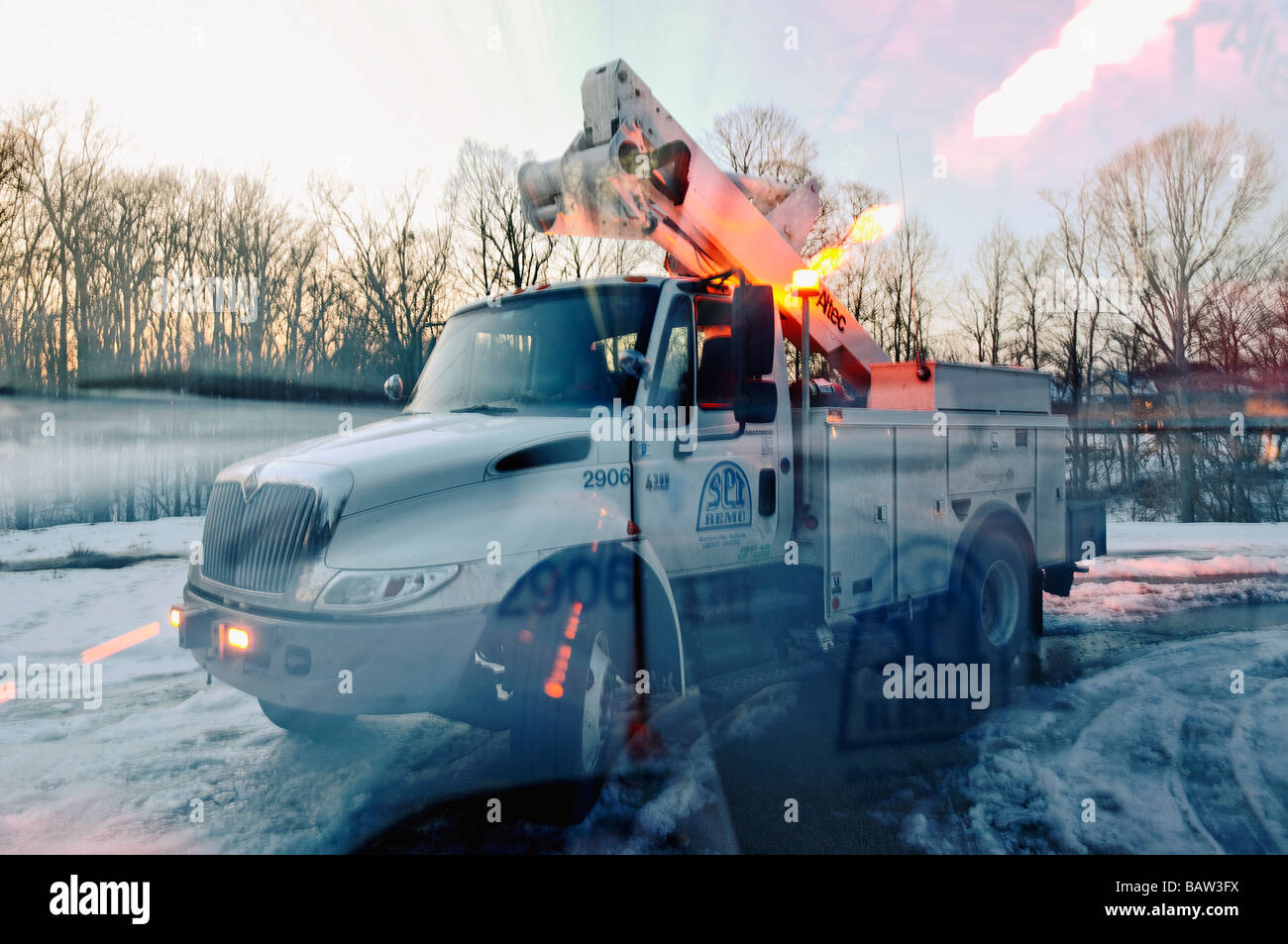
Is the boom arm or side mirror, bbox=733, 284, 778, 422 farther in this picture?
the boom arm

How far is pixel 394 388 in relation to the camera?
218 inches

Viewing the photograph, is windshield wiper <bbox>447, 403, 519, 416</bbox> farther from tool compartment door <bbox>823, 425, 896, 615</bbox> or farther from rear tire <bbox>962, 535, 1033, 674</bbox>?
rear tire <bbox>962, 535, 1033, 674</bbox>

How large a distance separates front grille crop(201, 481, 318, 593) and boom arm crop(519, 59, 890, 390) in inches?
112

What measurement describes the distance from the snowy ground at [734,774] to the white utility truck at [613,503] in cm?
49

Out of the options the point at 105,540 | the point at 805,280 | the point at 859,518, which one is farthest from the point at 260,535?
the point at 105,540

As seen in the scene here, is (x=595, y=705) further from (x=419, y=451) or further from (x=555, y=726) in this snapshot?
(x=419, y=451)

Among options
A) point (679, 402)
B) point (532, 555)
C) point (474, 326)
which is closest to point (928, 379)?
point (679, 402)

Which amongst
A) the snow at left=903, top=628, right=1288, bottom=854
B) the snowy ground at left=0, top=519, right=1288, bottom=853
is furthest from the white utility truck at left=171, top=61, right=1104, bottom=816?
the snow at left=903, top=628, right=1288, bottom=854

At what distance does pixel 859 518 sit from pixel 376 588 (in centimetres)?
322

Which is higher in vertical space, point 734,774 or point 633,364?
point 633,364

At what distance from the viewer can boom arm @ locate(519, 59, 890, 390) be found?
526 cm

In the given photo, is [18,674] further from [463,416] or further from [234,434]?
[234,434]

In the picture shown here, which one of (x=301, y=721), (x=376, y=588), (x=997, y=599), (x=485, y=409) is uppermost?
(x=485, y=409)

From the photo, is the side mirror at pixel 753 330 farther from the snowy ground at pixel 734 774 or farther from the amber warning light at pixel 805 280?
the snowy ground at pixel 734 774
